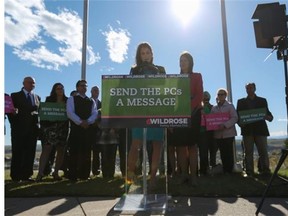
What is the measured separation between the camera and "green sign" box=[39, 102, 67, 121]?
267 inches

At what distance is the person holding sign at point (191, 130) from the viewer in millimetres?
5416

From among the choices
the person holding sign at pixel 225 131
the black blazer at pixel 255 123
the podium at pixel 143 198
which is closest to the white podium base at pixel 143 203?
the podium at pixel 143 198

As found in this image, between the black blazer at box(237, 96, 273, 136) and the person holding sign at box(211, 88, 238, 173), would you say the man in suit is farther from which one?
the black blazer at box(237, 96, 273, 136)

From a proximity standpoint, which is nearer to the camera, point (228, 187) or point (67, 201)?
point (67, 201)

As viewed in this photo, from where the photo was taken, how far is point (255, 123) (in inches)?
302

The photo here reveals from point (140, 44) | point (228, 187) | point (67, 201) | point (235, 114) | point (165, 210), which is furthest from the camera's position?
point (235, 114)

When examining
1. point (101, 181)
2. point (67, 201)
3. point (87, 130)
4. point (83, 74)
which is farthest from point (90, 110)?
point (67, 201)

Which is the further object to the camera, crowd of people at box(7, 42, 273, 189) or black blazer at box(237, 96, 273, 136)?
black blazer at box(237, 96, 273, 136)

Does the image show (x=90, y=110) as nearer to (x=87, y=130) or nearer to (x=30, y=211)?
(x=87, y=130)

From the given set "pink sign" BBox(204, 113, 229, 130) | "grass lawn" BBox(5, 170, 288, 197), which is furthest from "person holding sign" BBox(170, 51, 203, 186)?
"pink sign" BBox(204, 113, 229, 130)

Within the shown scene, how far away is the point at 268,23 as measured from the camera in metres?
4.08

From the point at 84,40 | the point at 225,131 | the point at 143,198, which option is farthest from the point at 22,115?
the point at 225,131

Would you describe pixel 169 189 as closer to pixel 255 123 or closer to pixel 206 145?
pixel 206 145

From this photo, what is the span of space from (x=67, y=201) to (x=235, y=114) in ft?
13.3
